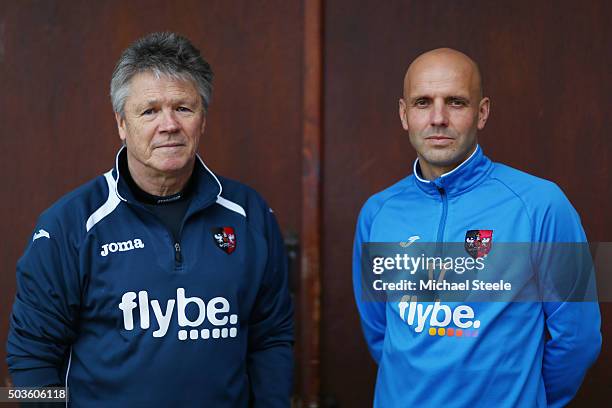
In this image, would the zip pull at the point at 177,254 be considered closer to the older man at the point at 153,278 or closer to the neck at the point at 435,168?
the older man at the point at 153,278

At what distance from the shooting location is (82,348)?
192 cm

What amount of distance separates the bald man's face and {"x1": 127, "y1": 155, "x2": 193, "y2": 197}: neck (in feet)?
2.12

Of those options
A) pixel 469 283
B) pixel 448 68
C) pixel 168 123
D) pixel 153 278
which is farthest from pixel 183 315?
pixel 448 68

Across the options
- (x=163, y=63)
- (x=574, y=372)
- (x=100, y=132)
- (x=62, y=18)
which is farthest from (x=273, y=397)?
(x=62, y=18)

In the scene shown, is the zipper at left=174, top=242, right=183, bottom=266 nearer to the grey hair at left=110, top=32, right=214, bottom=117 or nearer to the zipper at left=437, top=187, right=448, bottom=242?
the grey hair at left=110, top=32, right=214, bottom=117

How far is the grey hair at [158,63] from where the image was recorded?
1.97 m

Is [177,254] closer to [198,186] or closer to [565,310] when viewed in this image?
[198,186]

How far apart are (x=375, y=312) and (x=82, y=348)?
862mm

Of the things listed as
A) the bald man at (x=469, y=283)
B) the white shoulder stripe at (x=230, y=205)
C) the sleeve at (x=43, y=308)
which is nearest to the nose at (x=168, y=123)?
the white shoulder stripe at (x=230, y=205)

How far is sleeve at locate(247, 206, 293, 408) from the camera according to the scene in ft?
6.88

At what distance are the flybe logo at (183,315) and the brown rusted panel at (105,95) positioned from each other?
3.13ft

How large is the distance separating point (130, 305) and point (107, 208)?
0.86 feet

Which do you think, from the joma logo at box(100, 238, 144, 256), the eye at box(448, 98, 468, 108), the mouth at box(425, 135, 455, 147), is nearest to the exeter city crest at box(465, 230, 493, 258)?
the mouth at box(425, 135, 455, 147)

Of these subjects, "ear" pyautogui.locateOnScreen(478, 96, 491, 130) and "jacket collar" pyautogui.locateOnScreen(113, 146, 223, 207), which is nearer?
"jacket collar" pyautogui.locateOnScreen(113, 146, 223, 207)
